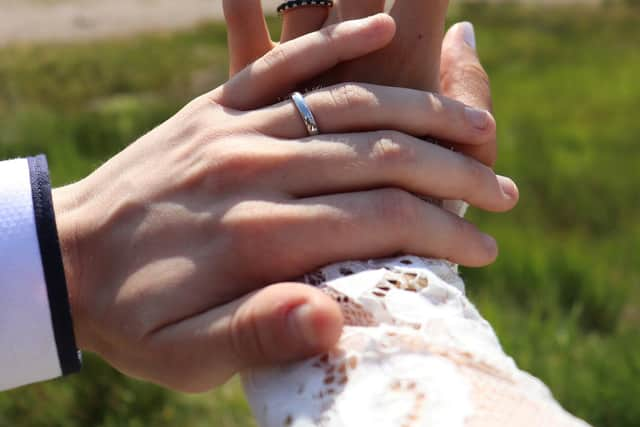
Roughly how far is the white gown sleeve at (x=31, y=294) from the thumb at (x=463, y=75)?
1.98 feet

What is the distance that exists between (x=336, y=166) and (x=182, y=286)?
0.23 m

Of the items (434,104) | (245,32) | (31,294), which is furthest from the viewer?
(245,32)

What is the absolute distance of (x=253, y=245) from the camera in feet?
2.99

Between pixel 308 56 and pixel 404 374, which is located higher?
pixel 308 56

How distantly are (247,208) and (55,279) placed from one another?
237mm

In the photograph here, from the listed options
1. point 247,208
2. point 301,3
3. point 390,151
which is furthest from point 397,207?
point 301,3

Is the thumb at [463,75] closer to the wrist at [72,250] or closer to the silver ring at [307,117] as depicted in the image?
the silver ring at [307,117]

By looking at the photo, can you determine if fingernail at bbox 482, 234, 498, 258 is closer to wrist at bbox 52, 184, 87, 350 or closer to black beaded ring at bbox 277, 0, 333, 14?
black beaded ring at bbox 277, 0, 333, 14

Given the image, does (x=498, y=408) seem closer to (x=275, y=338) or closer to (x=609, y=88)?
(x=275, y=338)

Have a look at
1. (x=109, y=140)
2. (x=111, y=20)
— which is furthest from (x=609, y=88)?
(x=111, y=20)

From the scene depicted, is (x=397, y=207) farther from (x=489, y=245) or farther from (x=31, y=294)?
(x=31, y=294)

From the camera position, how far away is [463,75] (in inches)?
47.9

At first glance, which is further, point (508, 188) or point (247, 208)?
point (508, 188)

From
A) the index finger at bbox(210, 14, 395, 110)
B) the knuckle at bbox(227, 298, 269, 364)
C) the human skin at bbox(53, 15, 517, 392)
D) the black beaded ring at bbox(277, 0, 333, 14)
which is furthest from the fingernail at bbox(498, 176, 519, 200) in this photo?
the knuckle at bbox(227, 298, 269, 364)
